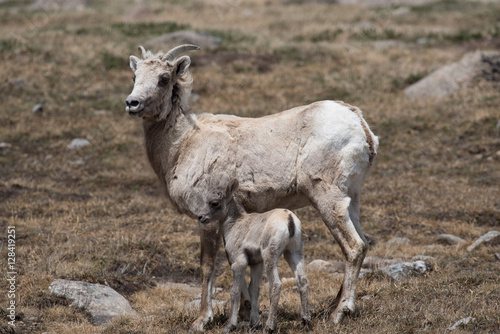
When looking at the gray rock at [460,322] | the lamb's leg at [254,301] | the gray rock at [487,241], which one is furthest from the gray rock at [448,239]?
the lamb's leg at [254,301]

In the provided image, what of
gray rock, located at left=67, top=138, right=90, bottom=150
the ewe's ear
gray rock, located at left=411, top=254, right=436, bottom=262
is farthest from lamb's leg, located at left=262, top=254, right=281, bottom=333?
gray rock, located at left=67, top=138, right=90, bottom=150

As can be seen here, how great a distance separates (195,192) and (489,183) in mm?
8726

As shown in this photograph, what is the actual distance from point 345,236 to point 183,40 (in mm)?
18226

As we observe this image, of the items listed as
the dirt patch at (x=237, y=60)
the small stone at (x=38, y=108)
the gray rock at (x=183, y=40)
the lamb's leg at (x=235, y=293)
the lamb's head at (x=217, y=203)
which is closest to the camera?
the lamb's leg at (x=235, y=293)

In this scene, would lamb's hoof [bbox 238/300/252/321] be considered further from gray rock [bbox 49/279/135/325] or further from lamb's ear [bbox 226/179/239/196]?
gray rock [bbox 49/279/135/325]

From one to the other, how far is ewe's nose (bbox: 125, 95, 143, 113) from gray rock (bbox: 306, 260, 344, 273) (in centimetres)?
418

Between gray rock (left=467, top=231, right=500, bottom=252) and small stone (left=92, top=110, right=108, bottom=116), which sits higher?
small stone (left=92, top=110, right=108, bottom=116)

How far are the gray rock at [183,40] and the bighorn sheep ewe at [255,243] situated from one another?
56.9 ft

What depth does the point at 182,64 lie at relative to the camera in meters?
7.99

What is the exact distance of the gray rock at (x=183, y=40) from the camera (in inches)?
942

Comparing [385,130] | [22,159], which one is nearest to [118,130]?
[22,159]

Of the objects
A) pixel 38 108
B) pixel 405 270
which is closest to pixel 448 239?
pixel 405 270

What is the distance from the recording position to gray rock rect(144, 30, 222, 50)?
78.5 feet

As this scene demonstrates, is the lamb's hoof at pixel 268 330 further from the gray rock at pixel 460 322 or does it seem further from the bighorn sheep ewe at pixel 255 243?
the gray rock at pixel 460 322
